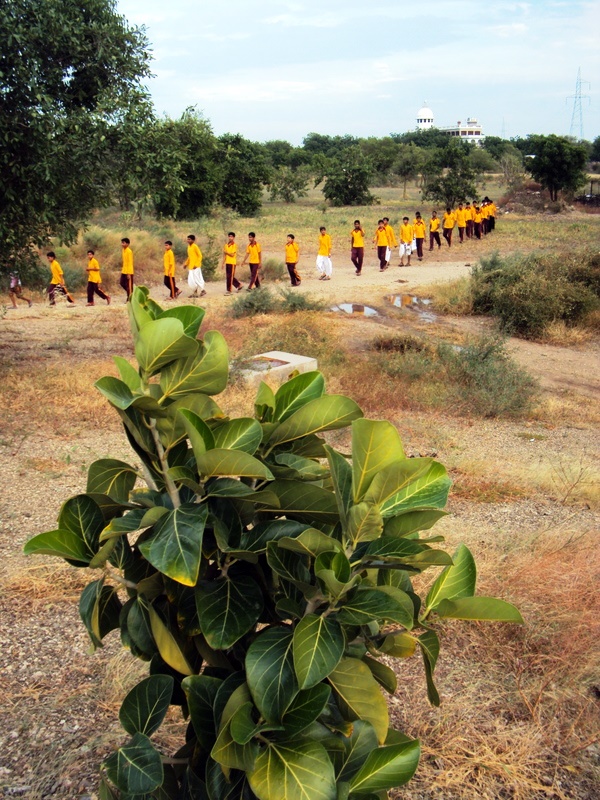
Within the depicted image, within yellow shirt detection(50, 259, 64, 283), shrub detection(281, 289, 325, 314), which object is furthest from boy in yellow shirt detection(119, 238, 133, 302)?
shrub detection(281, 289, 325, 314)

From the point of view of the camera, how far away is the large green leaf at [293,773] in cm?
147

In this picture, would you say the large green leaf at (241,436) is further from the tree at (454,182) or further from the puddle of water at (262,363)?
the tree at (454,182)

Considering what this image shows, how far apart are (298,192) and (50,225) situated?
1645 inches

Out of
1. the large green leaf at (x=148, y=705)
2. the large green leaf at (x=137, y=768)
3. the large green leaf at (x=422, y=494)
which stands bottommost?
the large green leaf at (x=137, y=768)

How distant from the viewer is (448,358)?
1089 centimetres

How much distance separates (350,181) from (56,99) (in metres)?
37.1

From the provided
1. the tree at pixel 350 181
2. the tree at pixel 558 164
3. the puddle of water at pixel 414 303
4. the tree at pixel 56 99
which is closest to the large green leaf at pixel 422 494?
the tree at pixel 56 99

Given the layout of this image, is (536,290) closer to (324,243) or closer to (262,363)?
(324,243)

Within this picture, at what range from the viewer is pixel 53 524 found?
4.95 metres

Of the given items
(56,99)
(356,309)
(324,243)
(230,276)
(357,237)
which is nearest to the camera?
(56,99)

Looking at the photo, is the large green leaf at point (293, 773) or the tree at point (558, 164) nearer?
the large green leaf at point (293, 773)

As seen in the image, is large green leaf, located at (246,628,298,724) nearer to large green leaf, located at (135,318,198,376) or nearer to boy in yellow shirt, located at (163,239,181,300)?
large green leaf, located at (135,318,198,376)

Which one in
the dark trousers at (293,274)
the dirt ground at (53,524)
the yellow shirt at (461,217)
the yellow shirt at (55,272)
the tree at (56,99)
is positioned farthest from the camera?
the yellow shirt at (461,217)

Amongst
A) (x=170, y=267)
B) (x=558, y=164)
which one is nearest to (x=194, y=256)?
(x=170, y=267)
